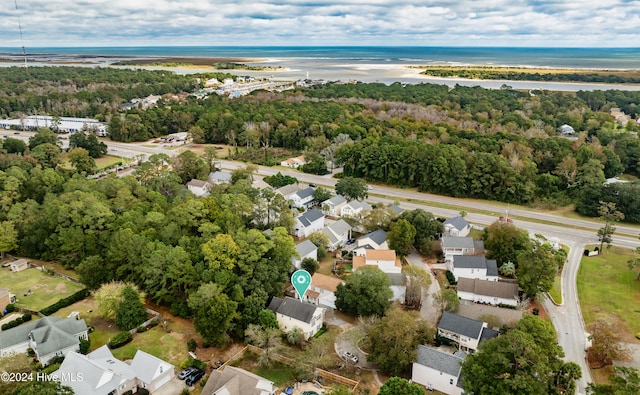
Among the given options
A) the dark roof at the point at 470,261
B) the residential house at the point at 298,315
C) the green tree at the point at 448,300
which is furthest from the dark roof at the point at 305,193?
the green tree at the point at 448,300

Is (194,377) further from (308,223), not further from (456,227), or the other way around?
(456,227)

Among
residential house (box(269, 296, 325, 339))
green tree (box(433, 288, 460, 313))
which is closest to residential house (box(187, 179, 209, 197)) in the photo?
residential house (box(269, 296, 325, 339))

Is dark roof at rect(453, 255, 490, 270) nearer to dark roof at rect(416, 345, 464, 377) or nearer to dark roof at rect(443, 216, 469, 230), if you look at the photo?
dark roof at rect(443, 216, 469, 230)

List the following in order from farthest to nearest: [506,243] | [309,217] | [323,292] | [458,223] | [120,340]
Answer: [309,217] → [458,223] → [506,243] → [323,292] → [120,340]

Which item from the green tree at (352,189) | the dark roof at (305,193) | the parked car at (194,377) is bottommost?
the parked car at (194,377)

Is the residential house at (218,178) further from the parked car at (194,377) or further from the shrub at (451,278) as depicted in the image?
the parked car at (194,377)

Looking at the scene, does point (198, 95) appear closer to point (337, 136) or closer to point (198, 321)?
point (337, 136)

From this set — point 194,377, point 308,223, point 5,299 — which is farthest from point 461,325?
point 5,299
